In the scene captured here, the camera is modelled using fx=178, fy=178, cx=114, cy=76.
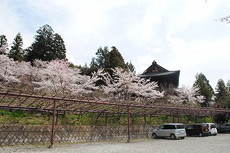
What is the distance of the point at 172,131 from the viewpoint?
1527 cm

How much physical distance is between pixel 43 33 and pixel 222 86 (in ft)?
142

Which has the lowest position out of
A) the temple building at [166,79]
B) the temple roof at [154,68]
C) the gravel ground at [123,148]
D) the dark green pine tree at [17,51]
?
the gravel ground at [123,148]

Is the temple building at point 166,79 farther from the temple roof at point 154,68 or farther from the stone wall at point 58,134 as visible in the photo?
the stone wall at point 58,134

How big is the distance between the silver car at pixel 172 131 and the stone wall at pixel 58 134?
2.24 metres

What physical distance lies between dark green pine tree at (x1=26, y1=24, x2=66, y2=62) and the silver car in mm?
23698

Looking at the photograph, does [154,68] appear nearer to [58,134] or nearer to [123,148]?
[58,134]

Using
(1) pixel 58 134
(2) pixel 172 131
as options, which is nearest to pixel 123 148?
(1) pixel 58 134

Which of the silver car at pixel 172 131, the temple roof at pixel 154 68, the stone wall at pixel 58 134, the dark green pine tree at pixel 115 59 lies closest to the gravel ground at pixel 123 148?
the stone wall at pixel 58 134

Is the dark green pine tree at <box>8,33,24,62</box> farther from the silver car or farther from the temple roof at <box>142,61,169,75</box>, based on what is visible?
the silver car

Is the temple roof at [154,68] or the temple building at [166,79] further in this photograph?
the temple roof at [154,68]

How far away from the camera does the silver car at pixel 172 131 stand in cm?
1516

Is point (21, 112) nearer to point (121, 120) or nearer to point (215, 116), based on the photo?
point (121, 120)

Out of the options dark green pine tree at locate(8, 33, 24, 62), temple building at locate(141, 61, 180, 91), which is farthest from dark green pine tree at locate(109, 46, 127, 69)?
dark green pine tree at locate(8, 33, 24, 62)

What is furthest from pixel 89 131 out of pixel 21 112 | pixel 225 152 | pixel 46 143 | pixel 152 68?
pixel 152 68
